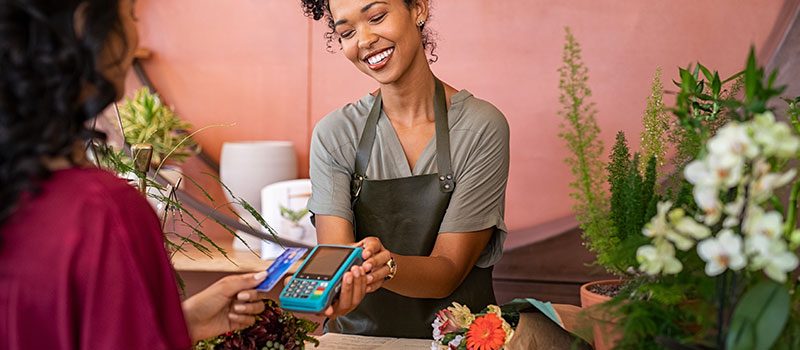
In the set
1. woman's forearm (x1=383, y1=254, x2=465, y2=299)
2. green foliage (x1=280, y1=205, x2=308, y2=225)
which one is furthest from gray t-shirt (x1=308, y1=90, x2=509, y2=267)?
green foliage (x1=280, y1=205, x2=308, y2=225)

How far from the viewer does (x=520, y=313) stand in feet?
4.41

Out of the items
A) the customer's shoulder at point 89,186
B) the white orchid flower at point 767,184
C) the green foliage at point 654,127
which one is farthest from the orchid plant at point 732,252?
the customer's shoulder at point 89,186

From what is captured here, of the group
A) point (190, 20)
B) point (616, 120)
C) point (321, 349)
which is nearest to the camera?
point (321, 349)

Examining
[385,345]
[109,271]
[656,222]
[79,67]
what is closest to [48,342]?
[109,271]

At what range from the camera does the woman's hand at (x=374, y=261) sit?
1.45 meters

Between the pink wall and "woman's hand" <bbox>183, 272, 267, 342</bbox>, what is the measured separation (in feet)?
7.84

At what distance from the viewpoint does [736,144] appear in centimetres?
77

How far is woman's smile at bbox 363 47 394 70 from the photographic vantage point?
6.35ft

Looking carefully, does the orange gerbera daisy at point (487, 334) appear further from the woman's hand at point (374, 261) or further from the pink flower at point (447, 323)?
the woman's hand at point (374, 261)

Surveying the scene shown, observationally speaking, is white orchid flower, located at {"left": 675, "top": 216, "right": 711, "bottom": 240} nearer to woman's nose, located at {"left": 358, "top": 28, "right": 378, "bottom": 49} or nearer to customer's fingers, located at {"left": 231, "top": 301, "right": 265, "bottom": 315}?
customer's fingers, located at {"left": 231, "top": 301, "right": 265, "bottom": 315}

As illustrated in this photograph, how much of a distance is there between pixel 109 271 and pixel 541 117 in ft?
9.46

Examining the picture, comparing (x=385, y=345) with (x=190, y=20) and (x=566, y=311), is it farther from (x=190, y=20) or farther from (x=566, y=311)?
(x=190, y=20)

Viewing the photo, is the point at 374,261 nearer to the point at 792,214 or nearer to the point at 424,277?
the point at 424,277

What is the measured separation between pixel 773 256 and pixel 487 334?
630 millimetres
